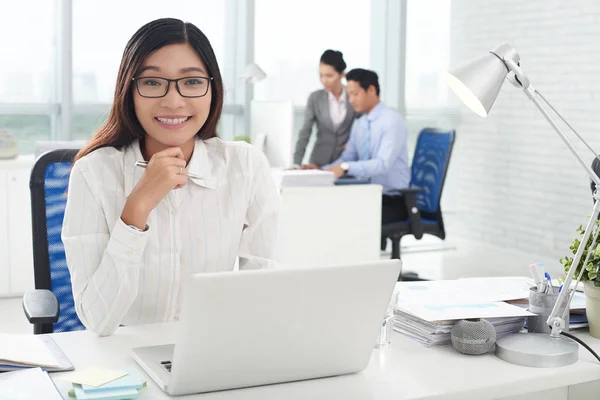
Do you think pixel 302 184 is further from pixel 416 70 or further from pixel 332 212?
pixel 416 70

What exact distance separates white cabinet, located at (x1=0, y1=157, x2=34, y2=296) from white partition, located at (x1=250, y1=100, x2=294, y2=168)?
1431 mm

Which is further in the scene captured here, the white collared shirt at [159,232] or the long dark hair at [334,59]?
the long dark hair at [334,59]

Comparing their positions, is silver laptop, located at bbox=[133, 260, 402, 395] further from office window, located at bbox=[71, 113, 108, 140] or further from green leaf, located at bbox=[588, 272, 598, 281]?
office window, located at bbox=[71, 113, 108, 140]

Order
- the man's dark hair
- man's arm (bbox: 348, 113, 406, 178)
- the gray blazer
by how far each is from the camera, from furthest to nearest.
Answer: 1. the gray blazer
2. the man's dark hair
3. man's arm (bbox: 348, 113, 406, 178)

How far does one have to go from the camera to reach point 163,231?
72.2 inches

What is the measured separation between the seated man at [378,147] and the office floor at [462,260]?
2.86 ft

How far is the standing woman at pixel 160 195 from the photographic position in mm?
1673

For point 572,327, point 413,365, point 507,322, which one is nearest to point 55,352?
point 413,365

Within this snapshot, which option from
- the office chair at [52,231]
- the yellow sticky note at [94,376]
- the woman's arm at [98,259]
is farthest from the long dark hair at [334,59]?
the yellow sticky note at [94,376]

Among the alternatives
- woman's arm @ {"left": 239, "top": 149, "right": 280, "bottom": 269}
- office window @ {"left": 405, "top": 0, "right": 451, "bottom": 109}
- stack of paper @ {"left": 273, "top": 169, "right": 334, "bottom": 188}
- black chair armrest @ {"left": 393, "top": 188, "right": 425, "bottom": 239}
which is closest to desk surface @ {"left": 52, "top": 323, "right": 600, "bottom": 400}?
woman's arm @ {"left": 239, "top": 149, "right": 280, "bottom": 269}

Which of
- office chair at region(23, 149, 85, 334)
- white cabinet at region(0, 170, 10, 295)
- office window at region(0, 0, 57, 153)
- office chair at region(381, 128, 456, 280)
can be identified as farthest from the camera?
office window at region(0, 0, 57, 153)

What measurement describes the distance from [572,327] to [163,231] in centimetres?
94

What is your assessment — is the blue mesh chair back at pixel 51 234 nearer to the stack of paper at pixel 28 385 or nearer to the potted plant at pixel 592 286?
the stack of paper at pixel 28 385

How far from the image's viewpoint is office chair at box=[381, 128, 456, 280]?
4.70 m
